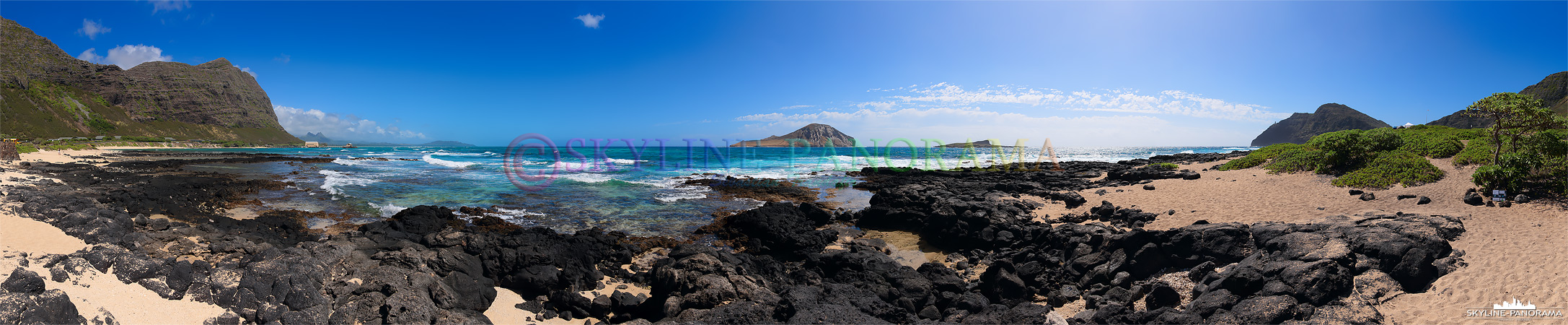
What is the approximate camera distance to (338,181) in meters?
21.5

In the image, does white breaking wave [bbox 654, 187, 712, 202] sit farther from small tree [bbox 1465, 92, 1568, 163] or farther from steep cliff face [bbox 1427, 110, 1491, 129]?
steep cliff face [bbox 1427, 110, 1491, 129]

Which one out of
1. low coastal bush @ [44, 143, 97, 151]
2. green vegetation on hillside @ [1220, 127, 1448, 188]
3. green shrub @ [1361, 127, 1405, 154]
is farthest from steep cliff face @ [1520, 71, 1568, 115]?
low coastal bush @ [44, 143, 97, 151]

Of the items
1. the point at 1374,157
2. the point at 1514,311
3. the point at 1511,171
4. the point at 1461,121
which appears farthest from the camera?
the point at 1461,121

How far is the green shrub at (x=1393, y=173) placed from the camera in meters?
11.9

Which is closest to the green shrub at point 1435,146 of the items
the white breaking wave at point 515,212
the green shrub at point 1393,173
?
the green shrub at point 1393,173

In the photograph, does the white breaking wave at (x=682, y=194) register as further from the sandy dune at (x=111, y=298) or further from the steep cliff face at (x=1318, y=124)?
the steep cliff face at (x=1318, y=124)

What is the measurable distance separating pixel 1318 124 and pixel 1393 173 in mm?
137177

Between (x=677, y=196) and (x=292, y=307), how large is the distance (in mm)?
12906

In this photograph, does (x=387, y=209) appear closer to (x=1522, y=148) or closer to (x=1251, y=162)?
(x=1522, y=148)

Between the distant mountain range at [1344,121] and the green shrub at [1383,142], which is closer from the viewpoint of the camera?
the green shrub at [1383,142]

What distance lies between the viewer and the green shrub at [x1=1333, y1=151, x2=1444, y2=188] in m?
11.9

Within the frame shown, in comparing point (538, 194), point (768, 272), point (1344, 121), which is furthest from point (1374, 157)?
point (1344, 121)

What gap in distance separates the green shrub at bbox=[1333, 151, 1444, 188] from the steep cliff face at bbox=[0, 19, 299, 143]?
363 feet

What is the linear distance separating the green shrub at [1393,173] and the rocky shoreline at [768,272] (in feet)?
23.0
